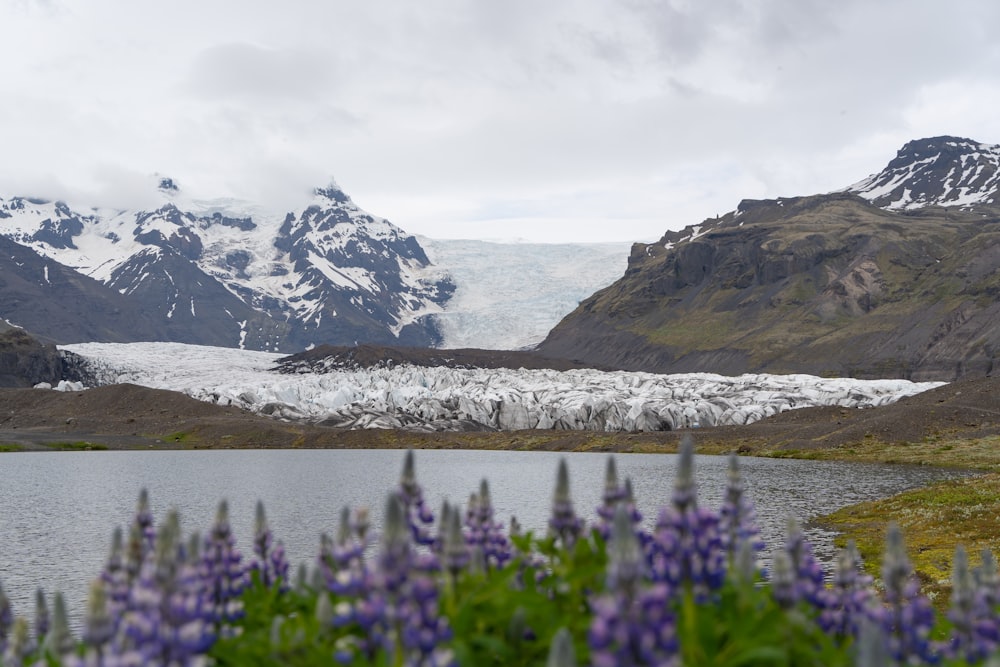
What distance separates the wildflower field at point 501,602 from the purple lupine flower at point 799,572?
0.03m

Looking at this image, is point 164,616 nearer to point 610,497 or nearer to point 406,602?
point 406,602

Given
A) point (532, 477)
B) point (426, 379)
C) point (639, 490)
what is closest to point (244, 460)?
point (532, 477)

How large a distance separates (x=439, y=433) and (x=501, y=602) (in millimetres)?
134574

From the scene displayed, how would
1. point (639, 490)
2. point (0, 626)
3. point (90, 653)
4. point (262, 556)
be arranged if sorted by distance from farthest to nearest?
point (639, 490) → point (262, 556) → point (0, 626) → point (90, 653)

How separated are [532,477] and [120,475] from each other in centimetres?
4073

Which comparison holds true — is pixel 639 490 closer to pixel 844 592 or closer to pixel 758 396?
pixel 844 592

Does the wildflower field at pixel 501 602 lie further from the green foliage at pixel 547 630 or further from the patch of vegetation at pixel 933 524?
the patch of vegetation at pixel 933 524

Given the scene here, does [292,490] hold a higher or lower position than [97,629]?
lower

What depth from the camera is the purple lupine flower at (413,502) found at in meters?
8.62

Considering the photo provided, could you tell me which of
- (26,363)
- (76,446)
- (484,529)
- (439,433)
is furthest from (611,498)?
(26,363)

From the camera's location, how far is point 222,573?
30.2 ft

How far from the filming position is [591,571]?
7156 mm

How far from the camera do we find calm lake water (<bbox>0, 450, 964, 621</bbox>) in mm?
39344

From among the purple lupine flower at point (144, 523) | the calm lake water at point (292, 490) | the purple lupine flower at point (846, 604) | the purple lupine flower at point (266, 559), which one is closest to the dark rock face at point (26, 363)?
the calm lake water at point (292, 490)
